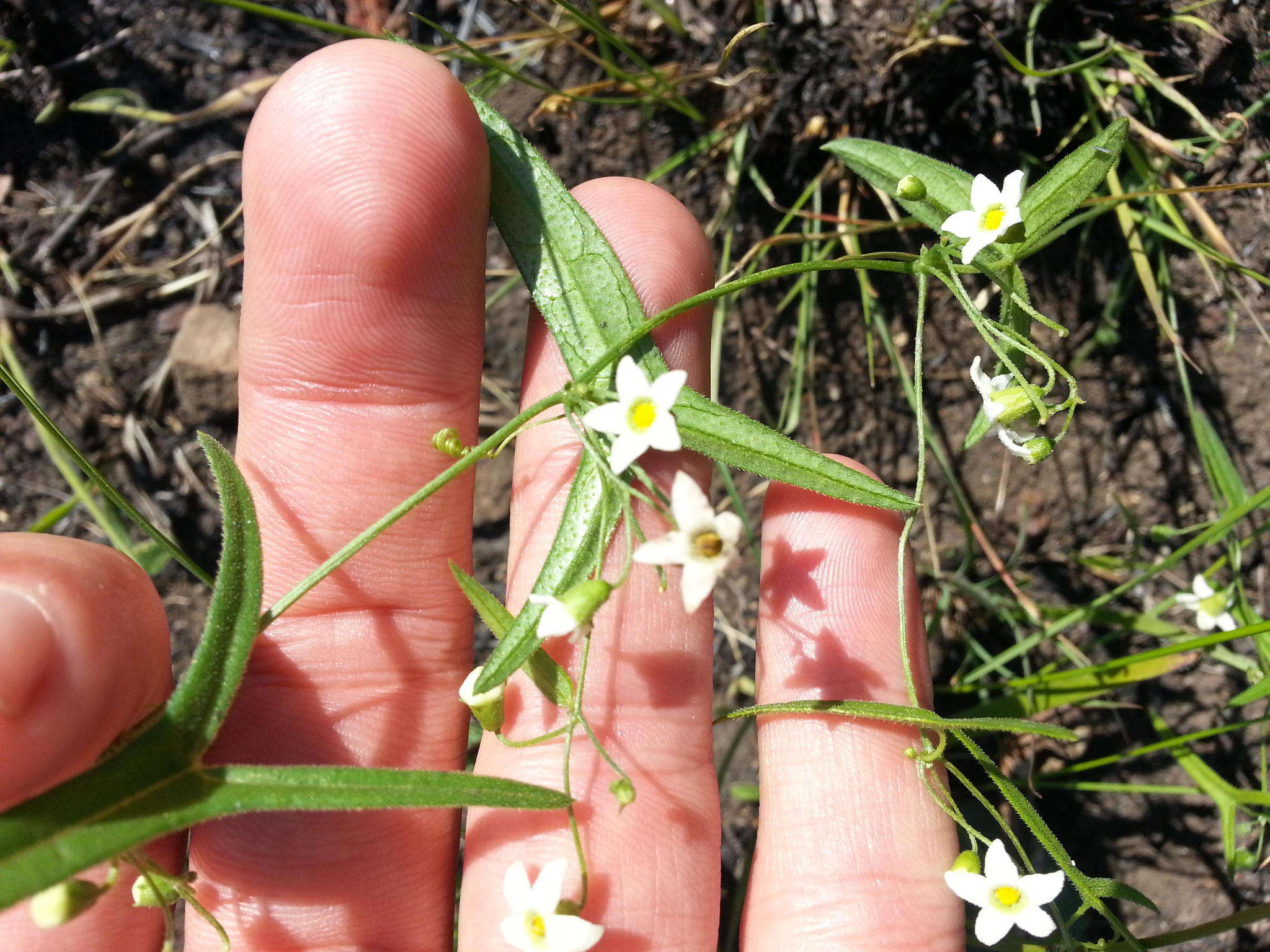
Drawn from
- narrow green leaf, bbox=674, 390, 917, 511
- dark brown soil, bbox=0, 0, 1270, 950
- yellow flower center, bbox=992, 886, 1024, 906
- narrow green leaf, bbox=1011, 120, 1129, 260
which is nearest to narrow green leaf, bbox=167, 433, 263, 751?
narrow green leaf, bbox=674, 390, 917, 511

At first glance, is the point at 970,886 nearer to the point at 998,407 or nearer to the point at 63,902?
the point at 998,407

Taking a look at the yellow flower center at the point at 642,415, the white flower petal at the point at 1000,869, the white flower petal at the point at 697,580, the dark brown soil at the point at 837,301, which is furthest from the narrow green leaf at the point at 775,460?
the dark brown soil at the point at 837,301

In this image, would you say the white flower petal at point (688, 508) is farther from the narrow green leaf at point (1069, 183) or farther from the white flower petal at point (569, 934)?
the narrow green leaf at point (1069, 183)

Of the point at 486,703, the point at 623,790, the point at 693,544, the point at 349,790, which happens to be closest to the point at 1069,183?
the point at 693,544

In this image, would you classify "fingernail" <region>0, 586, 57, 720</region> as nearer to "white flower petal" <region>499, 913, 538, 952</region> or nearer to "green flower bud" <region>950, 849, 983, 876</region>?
"white flower petal" <region>499, 913, 538, 952</region>

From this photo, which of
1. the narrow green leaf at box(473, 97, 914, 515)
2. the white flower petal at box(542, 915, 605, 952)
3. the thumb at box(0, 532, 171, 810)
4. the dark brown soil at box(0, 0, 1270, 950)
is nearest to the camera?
the thumb at box(0, 532, 171, 810)

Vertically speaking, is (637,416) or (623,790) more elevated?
(637,416)
